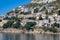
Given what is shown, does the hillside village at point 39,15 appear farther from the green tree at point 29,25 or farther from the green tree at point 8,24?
the green tree at point 8,24

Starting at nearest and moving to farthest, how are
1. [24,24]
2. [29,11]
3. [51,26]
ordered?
[51,26] → [24,24] → [29,11]

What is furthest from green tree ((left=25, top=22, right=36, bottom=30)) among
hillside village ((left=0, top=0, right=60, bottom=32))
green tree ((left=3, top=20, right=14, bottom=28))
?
green tree ((left=3, top=20, right=14, bottom=28))

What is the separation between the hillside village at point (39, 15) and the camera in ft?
502

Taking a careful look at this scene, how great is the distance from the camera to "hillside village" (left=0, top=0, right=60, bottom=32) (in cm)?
15298

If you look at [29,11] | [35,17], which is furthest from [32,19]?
[29,11]

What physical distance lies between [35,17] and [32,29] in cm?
1201

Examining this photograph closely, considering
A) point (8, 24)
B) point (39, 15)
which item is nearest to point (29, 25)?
point (39, 15)

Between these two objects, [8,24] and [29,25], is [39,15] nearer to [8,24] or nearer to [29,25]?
[29,25]

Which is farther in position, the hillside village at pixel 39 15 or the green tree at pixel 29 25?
the green tree at pixel 29 25

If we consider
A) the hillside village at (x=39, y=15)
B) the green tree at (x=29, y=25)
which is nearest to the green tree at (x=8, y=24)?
the hillside village at (x=39, y=15)

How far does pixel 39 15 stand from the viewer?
16325 centimetres

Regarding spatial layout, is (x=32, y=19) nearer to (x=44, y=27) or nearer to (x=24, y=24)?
(x=24, y=24)

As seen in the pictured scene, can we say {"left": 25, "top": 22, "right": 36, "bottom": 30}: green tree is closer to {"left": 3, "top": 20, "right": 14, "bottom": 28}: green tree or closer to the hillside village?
the hillside village

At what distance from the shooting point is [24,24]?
160 m
